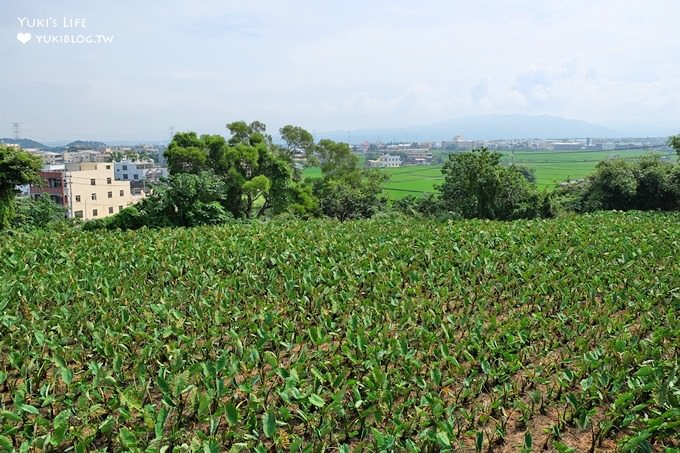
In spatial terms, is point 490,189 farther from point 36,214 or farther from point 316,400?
point 316,400

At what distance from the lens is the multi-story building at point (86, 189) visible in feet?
130

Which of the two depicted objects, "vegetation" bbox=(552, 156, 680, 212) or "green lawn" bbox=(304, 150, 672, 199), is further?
"green lawn" bbox=(304, 150, 672, 199)

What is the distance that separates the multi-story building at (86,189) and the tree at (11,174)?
84.5 ft

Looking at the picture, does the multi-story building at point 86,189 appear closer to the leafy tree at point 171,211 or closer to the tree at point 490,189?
the leafy tree at point 171,211

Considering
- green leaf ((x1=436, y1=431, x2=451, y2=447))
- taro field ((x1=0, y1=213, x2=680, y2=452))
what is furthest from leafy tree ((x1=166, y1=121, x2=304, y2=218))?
green leaf ((x1=436, y1=431, x2=451, y2=447))

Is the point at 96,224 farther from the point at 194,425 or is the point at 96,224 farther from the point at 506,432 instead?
the point at 506,432

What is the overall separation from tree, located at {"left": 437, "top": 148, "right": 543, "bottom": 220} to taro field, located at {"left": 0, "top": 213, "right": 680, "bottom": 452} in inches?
386

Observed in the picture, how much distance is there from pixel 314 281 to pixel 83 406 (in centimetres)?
340

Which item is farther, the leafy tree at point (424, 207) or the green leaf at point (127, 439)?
the leafy tree at point (424, 207)

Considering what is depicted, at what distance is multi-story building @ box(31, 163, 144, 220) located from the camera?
3956cm

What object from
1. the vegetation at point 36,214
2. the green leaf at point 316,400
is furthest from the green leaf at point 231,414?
the vegetation at point 36,214

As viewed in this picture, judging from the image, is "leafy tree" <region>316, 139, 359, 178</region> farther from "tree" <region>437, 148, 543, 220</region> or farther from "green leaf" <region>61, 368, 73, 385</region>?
"green leaf" <region>61, 368, 73, 385</region>

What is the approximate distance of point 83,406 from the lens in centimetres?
330

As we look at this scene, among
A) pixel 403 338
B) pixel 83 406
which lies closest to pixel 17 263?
pixel 83 406
